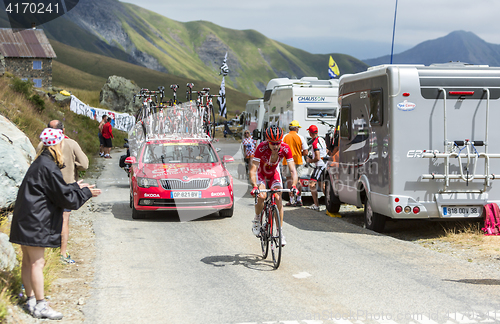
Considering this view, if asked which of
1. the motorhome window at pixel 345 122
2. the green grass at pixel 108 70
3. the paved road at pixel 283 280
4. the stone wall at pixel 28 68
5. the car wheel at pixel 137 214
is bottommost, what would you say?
the paved road at pixel 283 280

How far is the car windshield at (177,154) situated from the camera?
12.5 metres

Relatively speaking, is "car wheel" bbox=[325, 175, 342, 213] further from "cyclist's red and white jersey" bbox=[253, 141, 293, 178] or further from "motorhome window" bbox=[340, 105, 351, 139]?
"cyclist's red and white jersey" bbox=[253, 141, 293, 178]

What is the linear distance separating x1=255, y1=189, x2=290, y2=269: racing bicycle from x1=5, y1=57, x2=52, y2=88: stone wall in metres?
75.1

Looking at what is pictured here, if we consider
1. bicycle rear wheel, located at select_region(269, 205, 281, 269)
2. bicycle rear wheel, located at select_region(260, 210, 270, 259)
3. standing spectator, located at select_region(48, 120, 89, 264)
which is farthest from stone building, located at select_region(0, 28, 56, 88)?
bicycle rear wheel, located at select_region(269, 205, 281, 269)

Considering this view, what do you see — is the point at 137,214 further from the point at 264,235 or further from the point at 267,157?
the point at 267,157

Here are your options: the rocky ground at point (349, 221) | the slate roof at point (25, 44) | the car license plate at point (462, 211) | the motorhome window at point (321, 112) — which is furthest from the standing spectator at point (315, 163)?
the slate roof at point (25, 44)

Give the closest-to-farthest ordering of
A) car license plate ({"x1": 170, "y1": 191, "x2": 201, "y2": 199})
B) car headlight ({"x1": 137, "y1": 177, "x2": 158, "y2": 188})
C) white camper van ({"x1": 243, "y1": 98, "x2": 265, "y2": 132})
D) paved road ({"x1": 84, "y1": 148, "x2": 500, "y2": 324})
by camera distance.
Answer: paved road ({"x1": 84, "y1": 148, "x2": 500, "y2": 324}) → car license plate ({"x1": 170, "y1": 191, "x2": 201, "y2": 199}) → car headlight ({"x1": 137, "y1": 177, "x2": 158, "y2": 188}) → white camper van ({"x1": 243, "y1": 98, "x2": 265, "y2": 132})

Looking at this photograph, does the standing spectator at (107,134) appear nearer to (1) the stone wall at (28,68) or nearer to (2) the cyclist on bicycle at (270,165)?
(2) the cyclist on bicycle at (270,165)

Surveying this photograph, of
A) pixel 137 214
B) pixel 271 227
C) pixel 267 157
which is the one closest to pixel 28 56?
pixel 137 214

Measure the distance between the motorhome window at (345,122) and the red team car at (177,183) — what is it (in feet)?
8.05

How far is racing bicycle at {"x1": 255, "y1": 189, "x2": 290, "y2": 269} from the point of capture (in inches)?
296

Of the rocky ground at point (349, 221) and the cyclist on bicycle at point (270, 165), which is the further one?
the cyclist on bicycle at point (270, 165)

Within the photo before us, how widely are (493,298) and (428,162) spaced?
3826mm

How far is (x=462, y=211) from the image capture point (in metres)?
9.68
